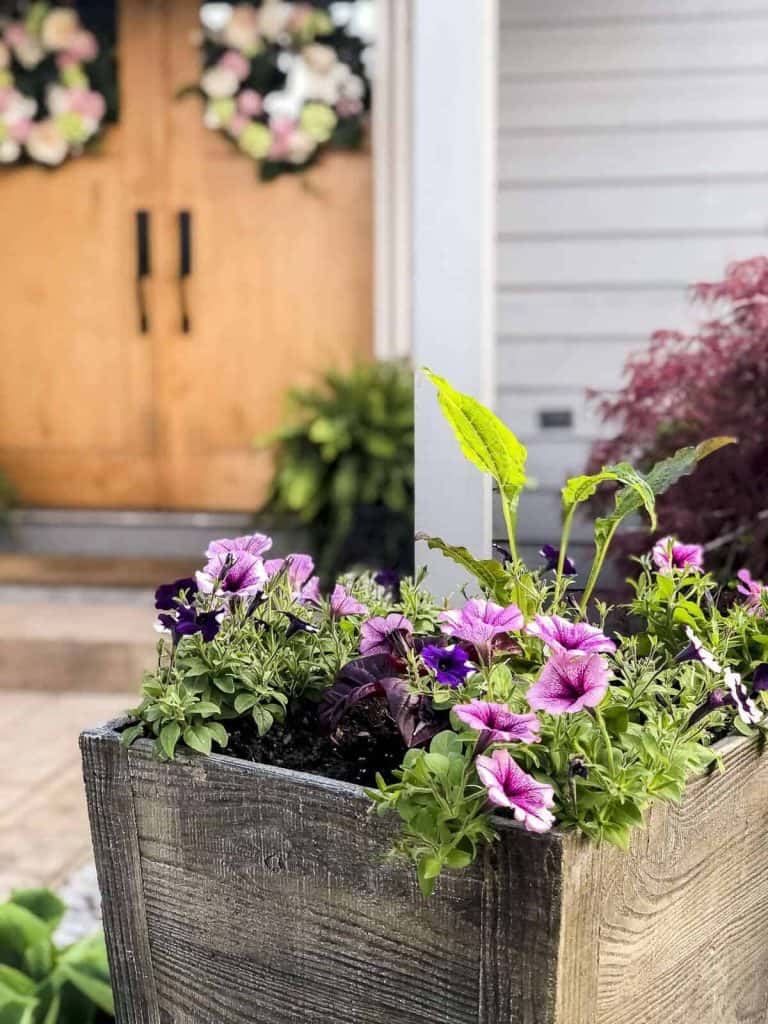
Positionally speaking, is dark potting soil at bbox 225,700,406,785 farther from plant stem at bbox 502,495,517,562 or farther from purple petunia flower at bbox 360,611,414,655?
plant stem at bbox 502,495,517,562

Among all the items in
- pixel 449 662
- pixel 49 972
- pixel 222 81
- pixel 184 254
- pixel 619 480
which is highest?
pixel 222 81

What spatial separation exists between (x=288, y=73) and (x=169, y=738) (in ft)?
11.6

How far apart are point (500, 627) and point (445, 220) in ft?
2.65

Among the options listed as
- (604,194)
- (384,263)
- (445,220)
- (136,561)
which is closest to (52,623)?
(136,561)

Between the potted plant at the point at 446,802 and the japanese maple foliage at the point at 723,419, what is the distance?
91 cm

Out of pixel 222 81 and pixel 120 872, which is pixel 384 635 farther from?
pixel 222 81

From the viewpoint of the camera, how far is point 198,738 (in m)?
1.00

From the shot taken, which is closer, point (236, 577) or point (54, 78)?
point (236, 577)

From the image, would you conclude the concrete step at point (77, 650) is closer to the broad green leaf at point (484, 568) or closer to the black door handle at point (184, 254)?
the black door handle at point (184, 254)

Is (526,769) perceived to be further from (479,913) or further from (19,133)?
(19,133)

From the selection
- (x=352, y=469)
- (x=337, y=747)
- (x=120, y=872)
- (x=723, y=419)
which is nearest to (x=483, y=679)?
(x=337, y=747)

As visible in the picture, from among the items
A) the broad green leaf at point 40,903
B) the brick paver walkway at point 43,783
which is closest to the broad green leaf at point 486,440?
the broad green leaf at point 40,903

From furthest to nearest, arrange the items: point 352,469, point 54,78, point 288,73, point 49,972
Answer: point 54,78
point 288,73
point 352,469
point 49,972

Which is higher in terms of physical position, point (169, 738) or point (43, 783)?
point (169, 738)
